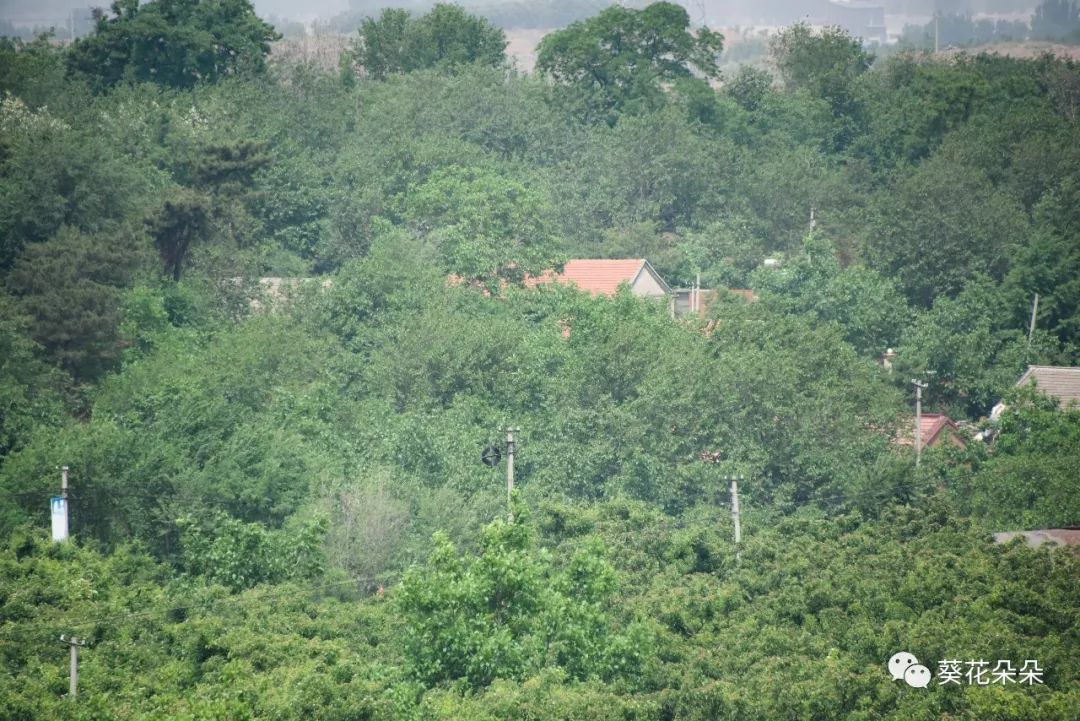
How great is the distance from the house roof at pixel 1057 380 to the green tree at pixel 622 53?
69.4ft

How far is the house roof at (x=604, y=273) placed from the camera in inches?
1612

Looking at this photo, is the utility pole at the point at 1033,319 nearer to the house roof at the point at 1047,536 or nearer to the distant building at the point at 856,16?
the house roof at the point at 1047,536

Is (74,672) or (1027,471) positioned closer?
→ (74,672)

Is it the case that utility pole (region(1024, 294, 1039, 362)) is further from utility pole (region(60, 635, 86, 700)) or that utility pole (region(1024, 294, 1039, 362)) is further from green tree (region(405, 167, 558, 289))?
utility pole (region(60, 635, 86, 700))

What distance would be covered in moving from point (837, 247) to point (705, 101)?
9211 millimetres

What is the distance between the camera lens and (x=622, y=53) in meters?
55.9

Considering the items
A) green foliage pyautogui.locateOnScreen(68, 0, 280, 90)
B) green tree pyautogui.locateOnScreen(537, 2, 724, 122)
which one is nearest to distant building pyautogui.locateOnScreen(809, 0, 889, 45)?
green tree pyautogui.locateOnScreen(537, 2, 724, 122)

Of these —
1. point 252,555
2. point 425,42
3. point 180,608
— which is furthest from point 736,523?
point 425,42

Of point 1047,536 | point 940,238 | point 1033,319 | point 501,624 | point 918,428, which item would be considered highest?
point 940,238

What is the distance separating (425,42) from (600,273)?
19134 mm

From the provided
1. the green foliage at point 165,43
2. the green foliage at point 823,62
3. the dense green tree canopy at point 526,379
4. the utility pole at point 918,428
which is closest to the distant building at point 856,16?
the green foliage at point 823,62

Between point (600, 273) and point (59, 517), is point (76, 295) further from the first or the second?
point (600, 273)

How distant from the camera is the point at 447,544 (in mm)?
20734

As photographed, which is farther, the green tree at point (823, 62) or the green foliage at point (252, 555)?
the green tree at point (823, 62)
